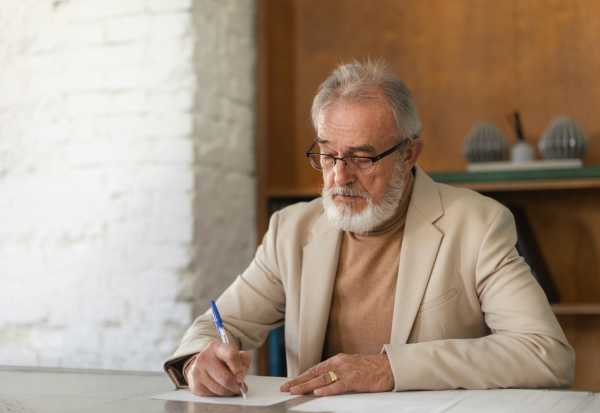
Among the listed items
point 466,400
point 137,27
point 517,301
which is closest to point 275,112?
point 137,27

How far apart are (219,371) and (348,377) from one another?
252mm

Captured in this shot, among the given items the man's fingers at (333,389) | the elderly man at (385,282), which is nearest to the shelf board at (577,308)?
the elderly man at (385,282)

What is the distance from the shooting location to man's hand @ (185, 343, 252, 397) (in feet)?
3.85

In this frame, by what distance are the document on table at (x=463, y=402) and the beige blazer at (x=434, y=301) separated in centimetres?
6

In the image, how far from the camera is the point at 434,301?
1.48 m

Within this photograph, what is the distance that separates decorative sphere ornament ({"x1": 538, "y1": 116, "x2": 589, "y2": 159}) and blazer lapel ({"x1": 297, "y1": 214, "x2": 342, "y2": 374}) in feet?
3.75

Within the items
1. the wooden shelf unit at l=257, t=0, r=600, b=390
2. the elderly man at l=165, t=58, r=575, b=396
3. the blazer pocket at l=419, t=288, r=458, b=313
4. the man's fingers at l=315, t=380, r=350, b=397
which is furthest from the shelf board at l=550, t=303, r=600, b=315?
the man's fingers at l=315, t=380, r=350, b=397

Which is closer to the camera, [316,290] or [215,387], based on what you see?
[215,387]

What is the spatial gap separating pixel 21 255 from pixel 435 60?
1.93 m

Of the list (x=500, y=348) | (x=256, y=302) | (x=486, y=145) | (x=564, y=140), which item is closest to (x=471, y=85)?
(x=486, y=145)

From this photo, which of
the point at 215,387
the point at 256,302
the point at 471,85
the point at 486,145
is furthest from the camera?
the point at 471,85

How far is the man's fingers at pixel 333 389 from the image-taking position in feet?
3.79

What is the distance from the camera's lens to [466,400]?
1104mm

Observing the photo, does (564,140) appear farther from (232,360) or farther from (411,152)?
(232,360)
